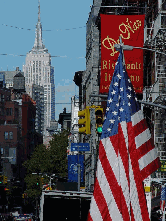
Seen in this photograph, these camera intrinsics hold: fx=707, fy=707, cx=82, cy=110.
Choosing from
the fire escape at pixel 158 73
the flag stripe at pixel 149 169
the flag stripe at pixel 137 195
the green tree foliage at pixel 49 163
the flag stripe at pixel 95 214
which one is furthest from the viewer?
the green tree foliage at pixel 49 163

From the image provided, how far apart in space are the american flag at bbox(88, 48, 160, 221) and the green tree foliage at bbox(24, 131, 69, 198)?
343ft

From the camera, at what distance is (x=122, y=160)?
14195 mm

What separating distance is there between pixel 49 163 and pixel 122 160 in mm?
113450

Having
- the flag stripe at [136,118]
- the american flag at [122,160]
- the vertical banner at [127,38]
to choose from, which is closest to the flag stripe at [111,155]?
the american flag at [122,160]

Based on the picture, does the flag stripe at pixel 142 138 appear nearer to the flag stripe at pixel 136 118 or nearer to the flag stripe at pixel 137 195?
the flag stripe at pixel 136 118

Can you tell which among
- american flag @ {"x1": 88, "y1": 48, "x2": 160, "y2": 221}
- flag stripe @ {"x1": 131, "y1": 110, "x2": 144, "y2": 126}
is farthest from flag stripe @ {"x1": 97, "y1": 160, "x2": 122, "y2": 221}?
flag stripe @ {"x1": 131, "y1": 110, "x2": 144, "y2": 126}

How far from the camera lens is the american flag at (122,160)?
45.4 ft

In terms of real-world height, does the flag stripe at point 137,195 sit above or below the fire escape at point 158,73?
below

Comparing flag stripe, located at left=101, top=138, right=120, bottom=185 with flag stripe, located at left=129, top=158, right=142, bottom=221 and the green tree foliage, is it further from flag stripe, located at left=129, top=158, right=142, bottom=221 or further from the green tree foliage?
the green tree foliage

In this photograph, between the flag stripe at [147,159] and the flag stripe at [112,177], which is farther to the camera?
the flag stripe at [147,159]

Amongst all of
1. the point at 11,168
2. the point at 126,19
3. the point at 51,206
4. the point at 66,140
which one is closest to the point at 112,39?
the point at 126,19

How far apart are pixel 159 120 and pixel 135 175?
27.9m

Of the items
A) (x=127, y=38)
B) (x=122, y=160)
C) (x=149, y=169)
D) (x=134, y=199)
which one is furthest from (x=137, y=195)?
(x=127, y=38)

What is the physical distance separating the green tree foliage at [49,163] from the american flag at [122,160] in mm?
104555
